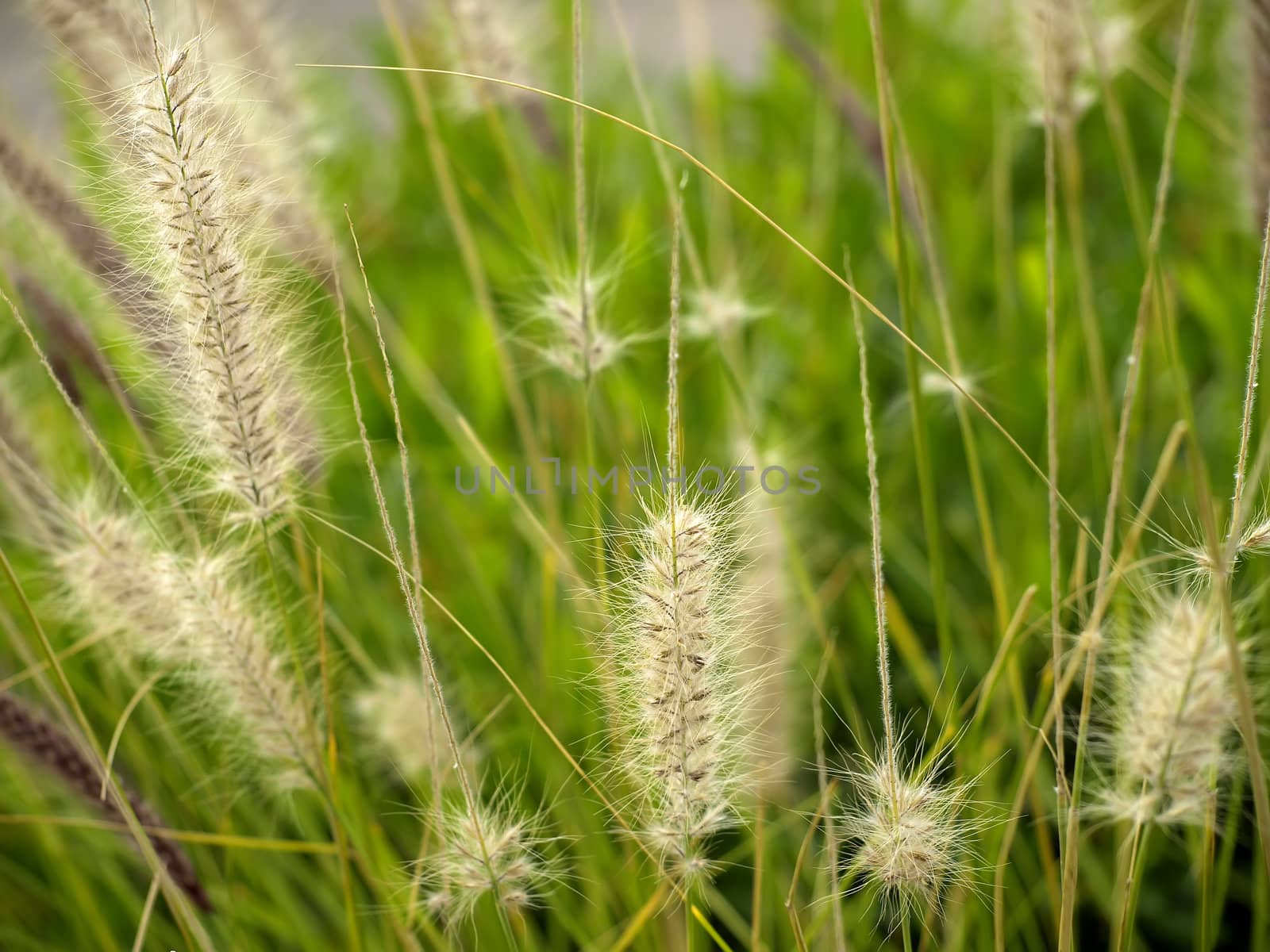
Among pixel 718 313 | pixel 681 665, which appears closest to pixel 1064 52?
pixel 718 313

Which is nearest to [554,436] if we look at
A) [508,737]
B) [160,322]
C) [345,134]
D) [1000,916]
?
[508,737]

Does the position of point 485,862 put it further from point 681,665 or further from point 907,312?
point 907,312

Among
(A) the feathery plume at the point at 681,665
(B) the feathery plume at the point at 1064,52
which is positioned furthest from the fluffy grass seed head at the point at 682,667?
(B) the feathery plume at the point at 1064,52

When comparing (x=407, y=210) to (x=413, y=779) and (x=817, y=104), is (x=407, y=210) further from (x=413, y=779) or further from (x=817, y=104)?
(x=413, y=779)

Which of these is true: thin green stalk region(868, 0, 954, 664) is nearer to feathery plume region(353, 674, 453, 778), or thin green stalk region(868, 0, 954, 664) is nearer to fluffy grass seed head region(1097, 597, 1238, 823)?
fluffy grass seed head region(1097, 597, 1238, 823)

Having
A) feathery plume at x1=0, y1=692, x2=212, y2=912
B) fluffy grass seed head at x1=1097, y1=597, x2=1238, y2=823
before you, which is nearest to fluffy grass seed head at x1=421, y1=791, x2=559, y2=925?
feathery plume at x1=0, y1=692, x2=212, y2=912
